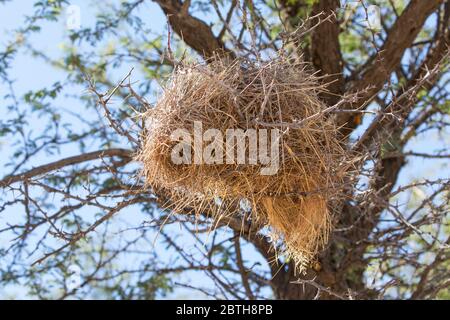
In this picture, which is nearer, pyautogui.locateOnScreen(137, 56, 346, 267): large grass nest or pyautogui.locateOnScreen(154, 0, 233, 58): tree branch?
pyautogui.locateOnScreen(137, 56, 346, 267): large grass nest

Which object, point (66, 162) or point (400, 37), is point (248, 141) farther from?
point (400, 37)

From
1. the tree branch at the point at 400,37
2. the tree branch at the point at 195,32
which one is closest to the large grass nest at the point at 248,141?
the tree branch at the point at 195,32

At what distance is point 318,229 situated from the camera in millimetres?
4227

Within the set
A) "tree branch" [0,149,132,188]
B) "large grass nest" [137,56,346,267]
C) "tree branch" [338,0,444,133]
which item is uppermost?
"tree branch" [338,0,444,133]

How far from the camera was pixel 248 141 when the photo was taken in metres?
3.82

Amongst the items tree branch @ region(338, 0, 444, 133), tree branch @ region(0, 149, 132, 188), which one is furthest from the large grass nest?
tree branch @ region(338, 0, 444, 133)

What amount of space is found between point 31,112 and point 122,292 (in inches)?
66.0

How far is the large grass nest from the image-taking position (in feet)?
12.6

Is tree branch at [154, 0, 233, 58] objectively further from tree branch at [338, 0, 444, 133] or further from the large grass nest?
the large grass nest

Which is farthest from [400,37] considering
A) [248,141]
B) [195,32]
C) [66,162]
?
[248,141]

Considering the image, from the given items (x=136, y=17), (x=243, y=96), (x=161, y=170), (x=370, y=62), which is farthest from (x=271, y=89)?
(x=136, y=17)

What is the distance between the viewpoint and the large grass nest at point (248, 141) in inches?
151

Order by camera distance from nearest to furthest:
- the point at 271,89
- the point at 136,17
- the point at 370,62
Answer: the point at 271,89, the point at 370,62, the point at 136,17
